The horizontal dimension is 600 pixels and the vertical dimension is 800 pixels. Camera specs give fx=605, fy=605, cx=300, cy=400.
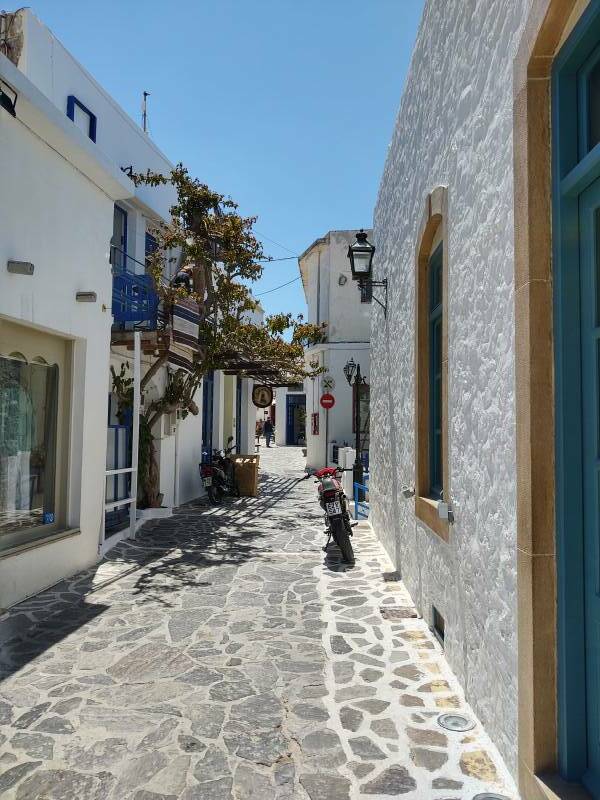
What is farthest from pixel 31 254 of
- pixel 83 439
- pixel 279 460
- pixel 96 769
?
pixel 279 460

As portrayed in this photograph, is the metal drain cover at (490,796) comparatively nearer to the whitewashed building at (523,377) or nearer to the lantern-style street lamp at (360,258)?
the whitewashed building at (523,377)

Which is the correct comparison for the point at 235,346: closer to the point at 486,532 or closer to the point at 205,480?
the point at 205,480

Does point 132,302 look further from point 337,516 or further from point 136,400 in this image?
point 337,516

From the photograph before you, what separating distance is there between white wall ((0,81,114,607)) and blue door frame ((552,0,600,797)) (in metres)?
4.70

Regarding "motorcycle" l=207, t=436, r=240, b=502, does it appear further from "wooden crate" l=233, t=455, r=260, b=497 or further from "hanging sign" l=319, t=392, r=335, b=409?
"hanging sign" l=319, t=392, r=335, b=409

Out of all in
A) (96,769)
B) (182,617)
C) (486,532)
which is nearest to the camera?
(96,769)

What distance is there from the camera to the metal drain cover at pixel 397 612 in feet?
17.9

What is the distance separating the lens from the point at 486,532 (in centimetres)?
333

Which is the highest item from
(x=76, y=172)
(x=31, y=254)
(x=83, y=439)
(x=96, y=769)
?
(x=76, y=172)

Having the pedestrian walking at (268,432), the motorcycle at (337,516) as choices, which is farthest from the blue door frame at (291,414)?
the motorcycle at (337,516)

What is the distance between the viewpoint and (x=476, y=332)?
354cm

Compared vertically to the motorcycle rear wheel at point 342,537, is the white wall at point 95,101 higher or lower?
A: higher

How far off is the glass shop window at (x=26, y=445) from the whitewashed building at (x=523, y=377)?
4.14 meters

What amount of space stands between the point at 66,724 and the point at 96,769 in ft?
1.85
